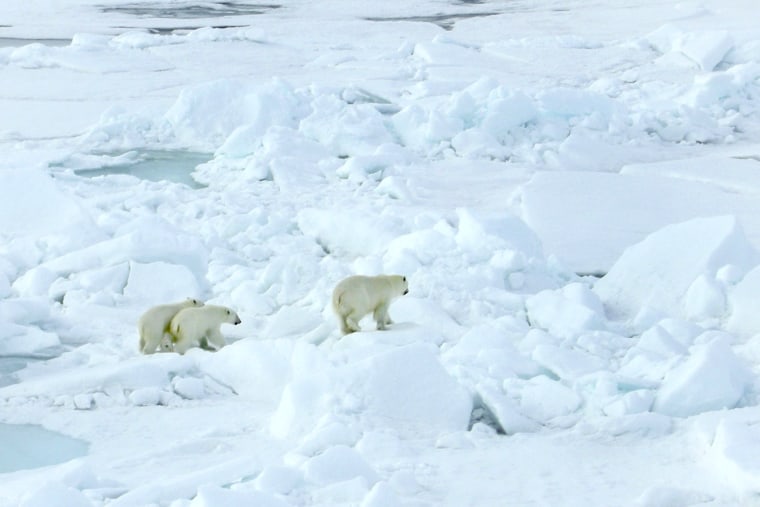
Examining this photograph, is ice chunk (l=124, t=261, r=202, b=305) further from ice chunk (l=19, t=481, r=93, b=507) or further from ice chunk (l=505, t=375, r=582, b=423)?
ice chunk (l=19, t=481, r=93, b=507)

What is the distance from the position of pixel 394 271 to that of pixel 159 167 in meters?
3.86

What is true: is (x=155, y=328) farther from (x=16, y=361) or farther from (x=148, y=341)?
(x=16, y=361)

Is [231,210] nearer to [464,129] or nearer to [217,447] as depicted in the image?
[464,129]

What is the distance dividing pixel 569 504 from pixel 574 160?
5.89 meters

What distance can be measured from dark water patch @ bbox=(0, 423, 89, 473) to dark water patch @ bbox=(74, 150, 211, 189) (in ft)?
14.4

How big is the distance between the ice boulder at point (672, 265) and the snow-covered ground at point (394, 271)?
0.05 ft

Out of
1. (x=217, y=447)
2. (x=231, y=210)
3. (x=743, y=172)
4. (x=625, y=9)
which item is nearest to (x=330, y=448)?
(x=217, y=447)

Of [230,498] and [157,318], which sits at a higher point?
[230,498]

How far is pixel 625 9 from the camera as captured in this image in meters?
19.0

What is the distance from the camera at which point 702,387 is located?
4.25m

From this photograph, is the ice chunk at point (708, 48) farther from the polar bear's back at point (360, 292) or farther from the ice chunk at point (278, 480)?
the ice chunk at point (278, 480)

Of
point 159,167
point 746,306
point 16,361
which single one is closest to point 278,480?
point 16,361

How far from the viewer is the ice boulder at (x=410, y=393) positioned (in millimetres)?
4219

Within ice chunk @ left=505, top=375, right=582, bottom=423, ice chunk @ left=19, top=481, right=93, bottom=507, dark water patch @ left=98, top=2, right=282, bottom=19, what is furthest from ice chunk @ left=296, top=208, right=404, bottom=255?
dark water patch @ left=98, top=2, right=282, bottom=19
